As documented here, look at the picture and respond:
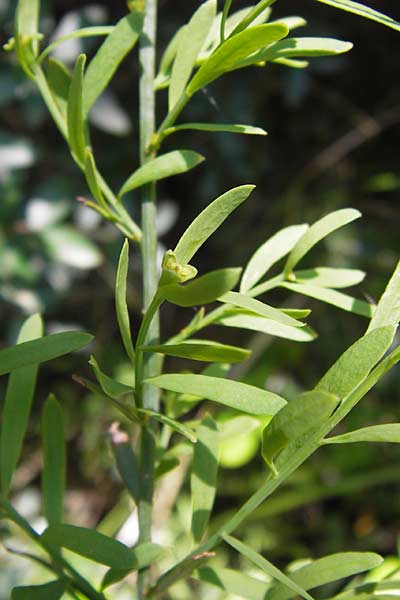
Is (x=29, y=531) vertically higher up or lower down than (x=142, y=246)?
lower down

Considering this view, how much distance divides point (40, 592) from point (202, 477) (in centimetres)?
9

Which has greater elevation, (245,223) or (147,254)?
(147,254)

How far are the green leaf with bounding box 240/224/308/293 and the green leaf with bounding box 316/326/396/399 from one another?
11 cm

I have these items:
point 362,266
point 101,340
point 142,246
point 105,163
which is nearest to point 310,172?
point 362,266

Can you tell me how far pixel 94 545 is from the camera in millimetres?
296

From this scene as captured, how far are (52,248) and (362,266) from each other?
473 millimetres

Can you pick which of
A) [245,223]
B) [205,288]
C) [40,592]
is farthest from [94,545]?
[245,223]

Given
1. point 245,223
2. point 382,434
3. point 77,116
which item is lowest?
point 245,223

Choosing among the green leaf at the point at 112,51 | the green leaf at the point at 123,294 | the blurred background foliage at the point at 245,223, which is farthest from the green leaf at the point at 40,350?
the blurred background foliage at the point at 245,223

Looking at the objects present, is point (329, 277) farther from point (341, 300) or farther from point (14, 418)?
point (14, 418)

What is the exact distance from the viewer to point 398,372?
1040 mm

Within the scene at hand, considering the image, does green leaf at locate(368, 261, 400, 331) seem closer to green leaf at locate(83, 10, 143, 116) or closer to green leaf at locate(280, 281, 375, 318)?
green leaf at locate(280, 281, 375, 318)

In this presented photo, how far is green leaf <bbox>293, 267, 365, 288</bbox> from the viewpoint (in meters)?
0.36

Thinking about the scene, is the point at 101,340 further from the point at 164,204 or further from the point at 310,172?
the point at 310,172
